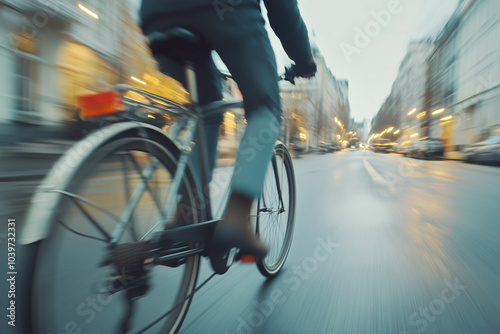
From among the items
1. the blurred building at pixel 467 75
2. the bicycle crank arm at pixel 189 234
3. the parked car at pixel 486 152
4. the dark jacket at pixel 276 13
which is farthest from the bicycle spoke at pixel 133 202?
the blurred building at pixel 467 75

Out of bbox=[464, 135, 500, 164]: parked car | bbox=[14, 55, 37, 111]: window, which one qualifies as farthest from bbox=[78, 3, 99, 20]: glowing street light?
bbox=[464, 135, 500, 164]: parked car

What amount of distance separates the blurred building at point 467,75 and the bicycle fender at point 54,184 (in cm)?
2908

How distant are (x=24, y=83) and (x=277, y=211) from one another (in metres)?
10.9

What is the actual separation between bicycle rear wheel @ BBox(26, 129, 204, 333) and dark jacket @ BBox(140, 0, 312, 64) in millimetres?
498

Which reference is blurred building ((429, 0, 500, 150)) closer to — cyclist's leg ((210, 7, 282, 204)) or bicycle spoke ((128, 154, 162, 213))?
cyclist's leg ((210, 7, 282, 204))

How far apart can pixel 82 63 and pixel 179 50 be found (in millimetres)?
13292

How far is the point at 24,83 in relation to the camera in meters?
9.77

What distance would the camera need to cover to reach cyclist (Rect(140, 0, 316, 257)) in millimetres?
1155

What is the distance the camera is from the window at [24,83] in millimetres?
9562

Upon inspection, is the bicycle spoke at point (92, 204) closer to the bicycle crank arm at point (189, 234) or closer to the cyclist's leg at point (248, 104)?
the bicycle crank arm at point (189, 234)

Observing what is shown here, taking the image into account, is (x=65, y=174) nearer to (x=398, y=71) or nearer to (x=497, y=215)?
(x=497, y=215)

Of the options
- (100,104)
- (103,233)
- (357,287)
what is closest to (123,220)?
(103,233)

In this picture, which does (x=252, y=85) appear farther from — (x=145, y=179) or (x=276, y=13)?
(x=145, y=179)

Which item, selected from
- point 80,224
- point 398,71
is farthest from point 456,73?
point 398,71
